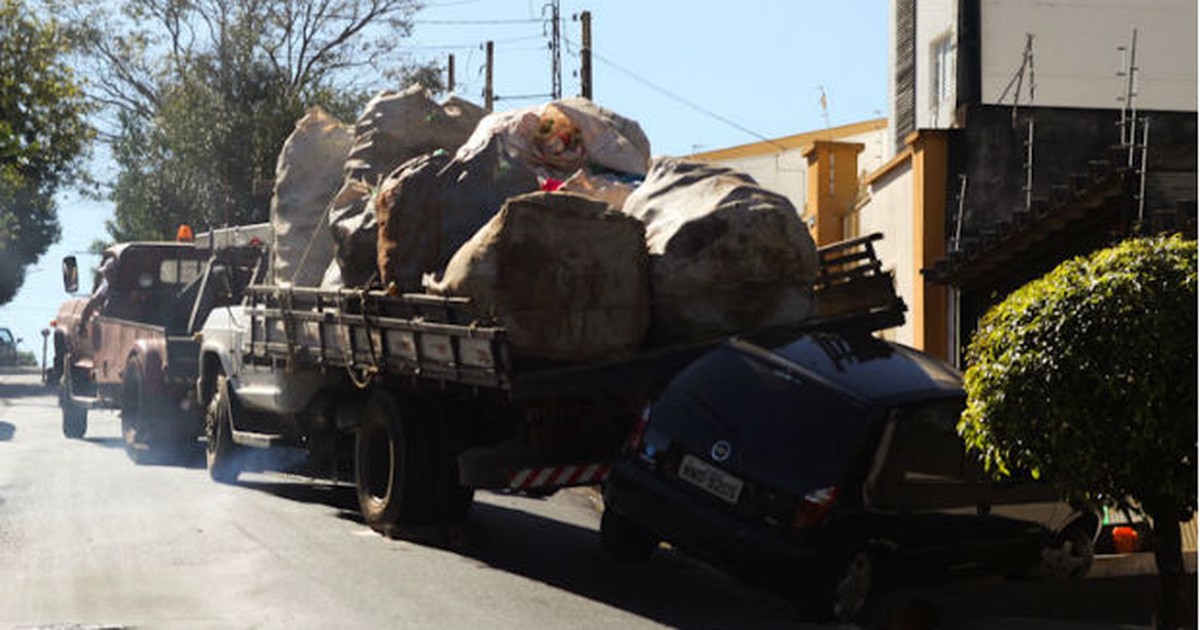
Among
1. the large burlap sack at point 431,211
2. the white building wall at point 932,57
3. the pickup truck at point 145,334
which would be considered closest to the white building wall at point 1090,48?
the white building wall at point 932,57

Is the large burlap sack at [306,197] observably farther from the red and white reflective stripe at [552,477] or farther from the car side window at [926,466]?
the car side window at [926,466]

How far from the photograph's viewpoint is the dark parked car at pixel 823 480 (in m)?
8.40

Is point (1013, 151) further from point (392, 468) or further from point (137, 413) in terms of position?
point (392, 468)

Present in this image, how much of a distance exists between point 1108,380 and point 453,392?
4.63 metres

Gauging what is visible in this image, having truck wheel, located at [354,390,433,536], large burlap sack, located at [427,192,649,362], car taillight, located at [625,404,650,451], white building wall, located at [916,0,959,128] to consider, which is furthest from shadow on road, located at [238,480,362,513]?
white building wall, located at [916,0,959,128]

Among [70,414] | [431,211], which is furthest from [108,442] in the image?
[431,211]

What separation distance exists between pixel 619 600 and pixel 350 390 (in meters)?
3.72

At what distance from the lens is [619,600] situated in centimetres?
935

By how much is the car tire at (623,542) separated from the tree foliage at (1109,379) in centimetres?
334

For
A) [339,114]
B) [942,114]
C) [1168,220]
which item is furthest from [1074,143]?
[339,114]

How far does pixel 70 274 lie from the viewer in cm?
2067

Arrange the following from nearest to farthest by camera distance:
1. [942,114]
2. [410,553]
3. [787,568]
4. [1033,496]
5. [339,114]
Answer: [787,568] < [1033,496] < [410,553] < [942,114] < [339,114]

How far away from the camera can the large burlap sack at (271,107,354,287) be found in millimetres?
13031

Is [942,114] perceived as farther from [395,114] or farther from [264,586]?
[264,586]
